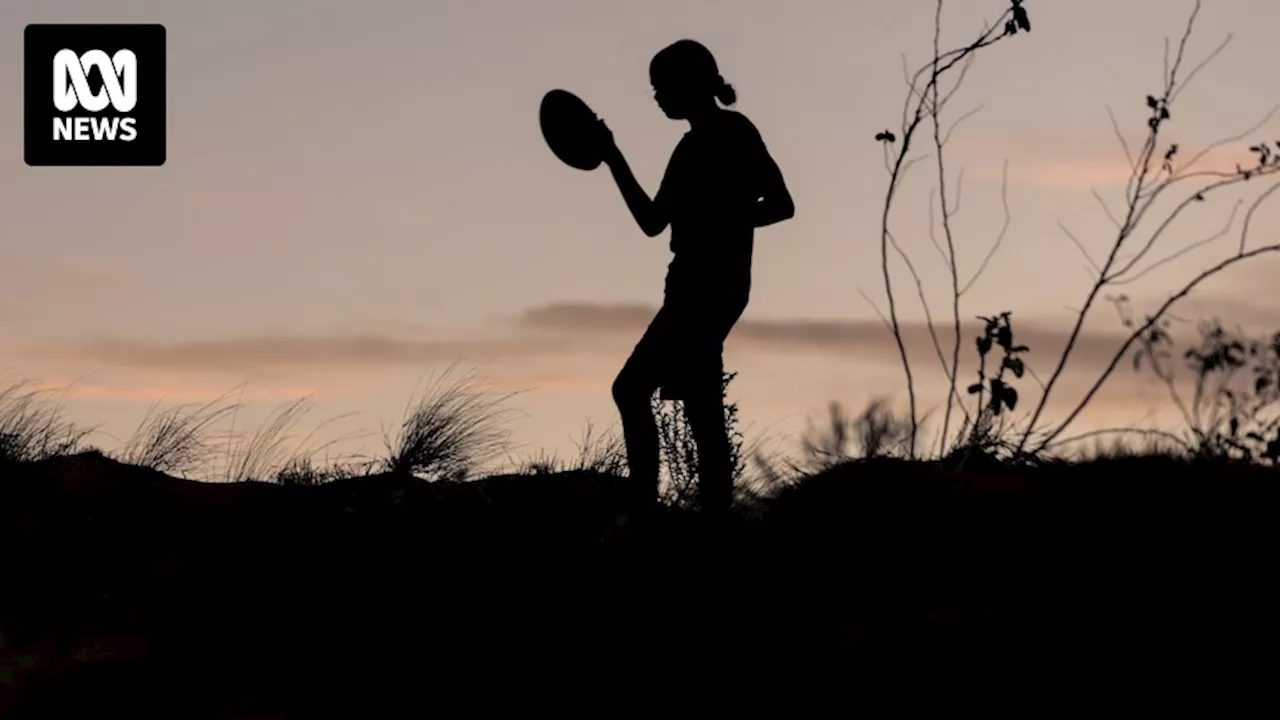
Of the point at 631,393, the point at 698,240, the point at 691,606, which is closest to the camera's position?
the point at 691,606

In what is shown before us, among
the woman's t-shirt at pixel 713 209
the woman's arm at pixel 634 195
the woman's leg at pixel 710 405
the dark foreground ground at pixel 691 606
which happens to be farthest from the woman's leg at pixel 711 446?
the woman's arm at pixel 634 195

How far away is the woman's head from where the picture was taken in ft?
24.4

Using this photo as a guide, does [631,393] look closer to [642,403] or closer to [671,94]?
[642,403]

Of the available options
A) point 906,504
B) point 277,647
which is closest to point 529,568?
point 277,647

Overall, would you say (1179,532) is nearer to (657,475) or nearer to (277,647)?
(657,475)

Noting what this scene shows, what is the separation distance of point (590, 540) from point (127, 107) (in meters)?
6.19

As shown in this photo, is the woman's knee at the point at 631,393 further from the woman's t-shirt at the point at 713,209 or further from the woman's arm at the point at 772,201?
the woman's arm at the point at 772,201

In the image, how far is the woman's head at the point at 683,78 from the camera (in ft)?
24.4

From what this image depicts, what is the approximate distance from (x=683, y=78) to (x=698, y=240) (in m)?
0.73

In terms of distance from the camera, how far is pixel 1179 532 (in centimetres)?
689

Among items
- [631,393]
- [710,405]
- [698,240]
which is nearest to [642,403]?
[631,393]

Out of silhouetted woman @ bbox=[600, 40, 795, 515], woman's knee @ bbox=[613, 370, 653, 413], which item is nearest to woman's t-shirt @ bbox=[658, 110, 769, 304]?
silhouetted woman @ bbox=[600, 40, 795, 515]

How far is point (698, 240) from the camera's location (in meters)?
7.27

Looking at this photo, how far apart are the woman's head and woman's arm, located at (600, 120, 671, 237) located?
0.32m
